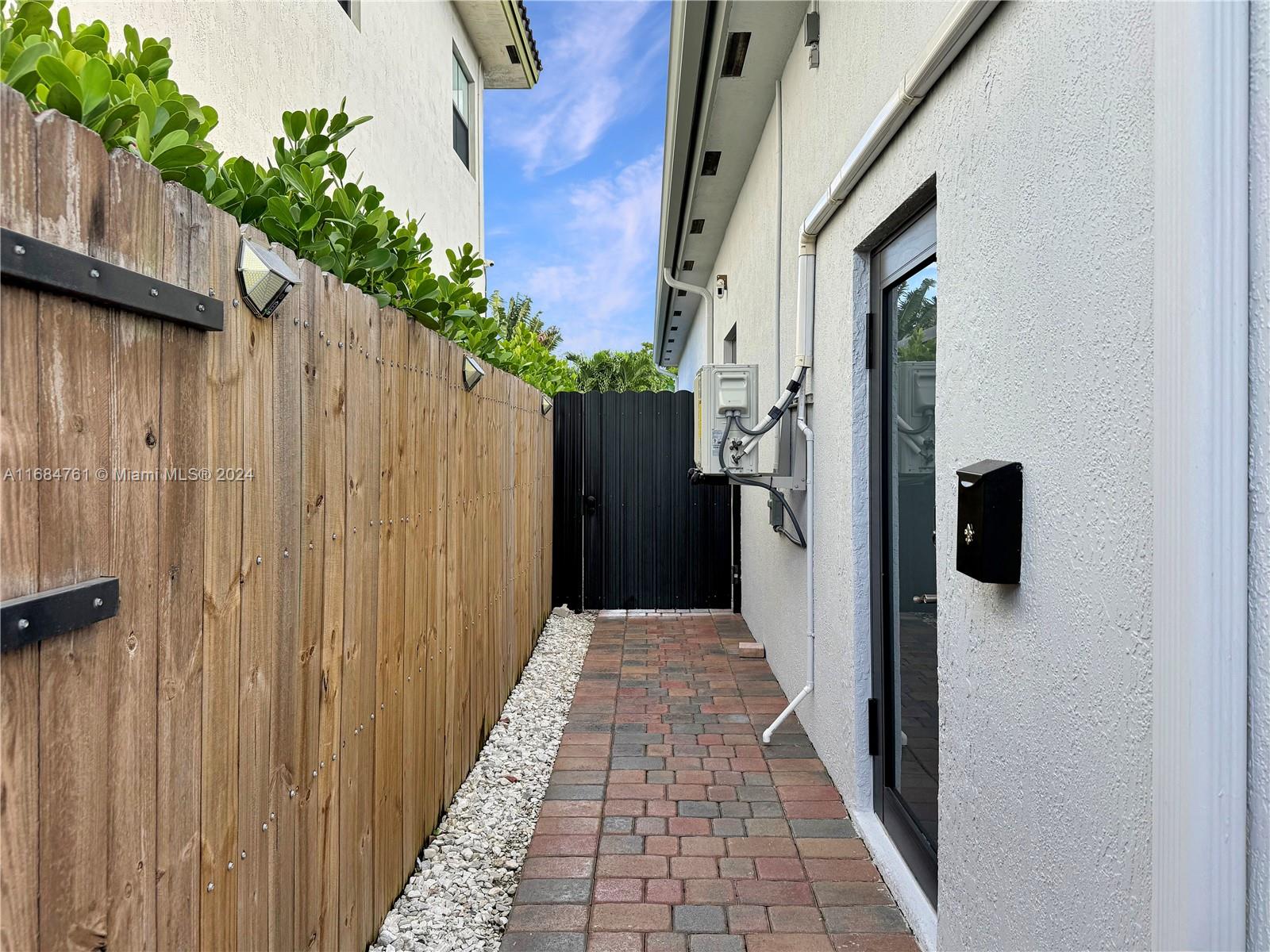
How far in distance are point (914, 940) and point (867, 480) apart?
1.62m

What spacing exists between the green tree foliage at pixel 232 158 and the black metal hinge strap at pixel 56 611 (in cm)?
69

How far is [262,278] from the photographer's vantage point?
153cm

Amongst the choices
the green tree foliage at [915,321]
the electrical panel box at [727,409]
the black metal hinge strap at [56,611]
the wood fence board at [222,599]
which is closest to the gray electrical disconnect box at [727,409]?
the electrical panel box at [727,409]

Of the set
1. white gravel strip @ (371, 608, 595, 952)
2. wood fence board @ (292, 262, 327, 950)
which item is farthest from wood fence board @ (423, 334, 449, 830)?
wood fence board @ (292, 262, 327, 950)

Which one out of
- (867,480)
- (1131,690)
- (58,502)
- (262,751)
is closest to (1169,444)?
(1131,690)

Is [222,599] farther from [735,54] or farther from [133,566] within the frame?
[735,54]

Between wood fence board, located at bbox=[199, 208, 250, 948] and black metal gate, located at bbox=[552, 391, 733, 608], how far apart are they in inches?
251

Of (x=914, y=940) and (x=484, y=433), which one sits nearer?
(x=914, y=940)

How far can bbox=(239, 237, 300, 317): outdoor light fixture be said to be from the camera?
151cm

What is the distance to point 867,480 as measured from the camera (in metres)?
3.22

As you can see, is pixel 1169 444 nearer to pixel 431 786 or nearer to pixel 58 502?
pixel 58 502

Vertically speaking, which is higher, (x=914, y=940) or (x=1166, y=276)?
(x=1166, y=276)

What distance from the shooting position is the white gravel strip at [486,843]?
2480 mm

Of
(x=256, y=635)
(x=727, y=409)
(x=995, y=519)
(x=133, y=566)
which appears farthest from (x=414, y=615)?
(x=727, y=409)
